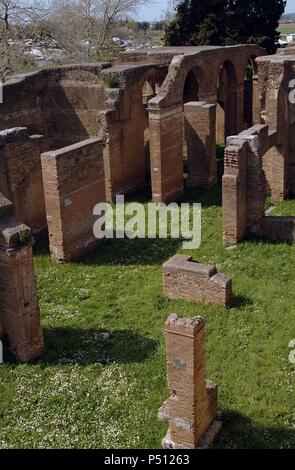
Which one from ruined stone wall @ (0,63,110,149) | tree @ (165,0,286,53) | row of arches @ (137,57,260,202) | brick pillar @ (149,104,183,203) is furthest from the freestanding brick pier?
tree @ (165,0,286,53)

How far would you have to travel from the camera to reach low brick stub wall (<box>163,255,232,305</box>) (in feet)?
33.7

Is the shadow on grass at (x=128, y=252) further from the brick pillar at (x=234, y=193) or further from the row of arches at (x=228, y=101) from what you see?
the row of arches at (x=228, y=101)

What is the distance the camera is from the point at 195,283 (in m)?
10.5

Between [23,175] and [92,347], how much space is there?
5.21 m

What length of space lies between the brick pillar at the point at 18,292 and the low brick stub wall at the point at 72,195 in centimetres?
345

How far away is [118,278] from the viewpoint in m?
12.0

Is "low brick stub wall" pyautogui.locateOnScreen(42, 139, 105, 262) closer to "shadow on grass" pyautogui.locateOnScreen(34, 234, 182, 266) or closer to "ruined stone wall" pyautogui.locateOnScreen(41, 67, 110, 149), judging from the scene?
"shadow on grass" pyautogui.locateOnScreen(34, 234, 182, 266)

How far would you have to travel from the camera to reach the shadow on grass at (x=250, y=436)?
7262 millimetres

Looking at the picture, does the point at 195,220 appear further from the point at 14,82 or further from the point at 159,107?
the point at 14,82

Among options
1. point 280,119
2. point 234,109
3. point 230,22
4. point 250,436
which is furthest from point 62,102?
point 250,436

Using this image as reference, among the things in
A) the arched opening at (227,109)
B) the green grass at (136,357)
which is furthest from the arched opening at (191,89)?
the green grass at (136,357)

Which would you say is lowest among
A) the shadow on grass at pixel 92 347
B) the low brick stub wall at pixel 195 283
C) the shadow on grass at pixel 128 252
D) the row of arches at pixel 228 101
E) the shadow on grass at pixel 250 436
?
the shadow on grass at pixel 250 436

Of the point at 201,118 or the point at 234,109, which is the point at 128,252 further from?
the point at 234,109

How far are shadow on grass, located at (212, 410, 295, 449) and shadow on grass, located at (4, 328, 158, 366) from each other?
196 cm
